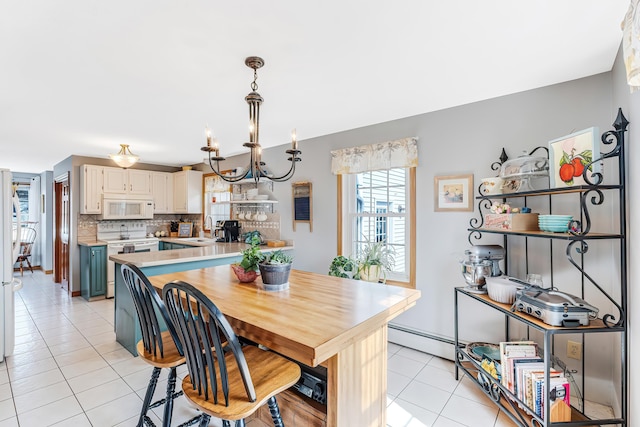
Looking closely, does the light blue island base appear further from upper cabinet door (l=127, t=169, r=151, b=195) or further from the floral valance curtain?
upper cabinet door (l=127, t=169, r=151, b=195)

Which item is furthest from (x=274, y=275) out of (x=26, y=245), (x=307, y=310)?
(x=26, y=245)

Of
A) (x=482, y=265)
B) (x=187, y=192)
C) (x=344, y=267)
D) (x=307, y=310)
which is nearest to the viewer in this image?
(x=307, y=310)

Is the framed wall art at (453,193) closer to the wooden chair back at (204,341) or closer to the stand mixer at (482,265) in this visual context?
→ the stand mixer at (482,265)

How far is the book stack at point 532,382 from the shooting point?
1.77m

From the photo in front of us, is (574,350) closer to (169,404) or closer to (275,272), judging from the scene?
(275,272)

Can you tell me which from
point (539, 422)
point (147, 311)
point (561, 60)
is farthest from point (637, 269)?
point (147, 311)

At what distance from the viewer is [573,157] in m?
1.78

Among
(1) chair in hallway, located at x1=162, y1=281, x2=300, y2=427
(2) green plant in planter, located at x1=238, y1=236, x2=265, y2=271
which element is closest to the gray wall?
(2) green plant in planter, located at x1=238, y1=236, x2=265, y2=271

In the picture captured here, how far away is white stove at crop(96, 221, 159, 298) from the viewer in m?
4.83

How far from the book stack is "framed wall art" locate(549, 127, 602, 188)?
1.12m

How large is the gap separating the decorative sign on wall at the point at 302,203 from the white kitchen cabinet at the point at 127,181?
3113mm

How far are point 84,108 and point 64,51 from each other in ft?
3.74

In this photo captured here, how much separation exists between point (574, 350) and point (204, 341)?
2.53 metres

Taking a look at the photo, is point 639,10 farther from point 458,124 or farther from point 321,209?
point 321,209
